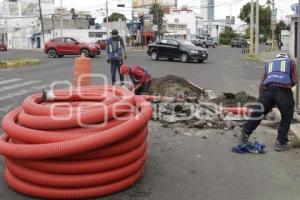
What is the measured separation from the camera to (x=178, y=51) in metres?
31.7

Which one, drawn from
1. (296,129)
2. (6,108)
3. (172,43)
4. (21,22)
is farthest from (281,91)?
(21,22)

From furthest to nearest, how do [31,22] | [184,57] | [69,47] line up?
[31,22], [69,47], [184,57]

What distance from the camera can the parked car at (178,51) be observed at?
3127cm

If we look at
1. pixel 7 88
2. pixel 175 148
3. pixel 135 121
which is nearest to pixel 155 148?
pixel 175 148

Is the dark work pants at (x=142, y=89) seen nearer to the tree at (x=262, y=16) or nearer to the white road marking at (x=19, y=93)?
the white road marking at (x=19, y=93)

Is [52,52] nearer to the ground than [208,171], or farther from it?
farther from it

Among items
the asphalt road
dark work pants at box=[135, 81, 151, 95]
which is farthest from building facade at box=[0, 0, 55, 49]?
the asphalt road

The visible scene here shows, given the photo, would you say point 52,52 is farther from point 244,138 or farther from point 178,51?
point 244,138

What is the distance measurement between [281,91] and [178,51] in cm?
2411

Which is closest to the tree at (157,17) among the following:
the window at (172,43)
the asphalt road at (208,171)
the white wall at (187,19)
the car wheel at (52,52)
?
the white wall at (187,19)

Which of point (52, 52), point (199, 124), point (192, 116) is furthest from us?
point (52, 52)

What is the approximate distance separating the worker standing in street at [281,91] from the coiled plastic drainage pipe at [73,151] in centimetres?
246

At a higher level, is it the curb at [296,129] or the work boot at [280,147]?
the curb at [296,129]

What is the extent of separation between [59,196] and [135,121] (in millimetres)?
1205
